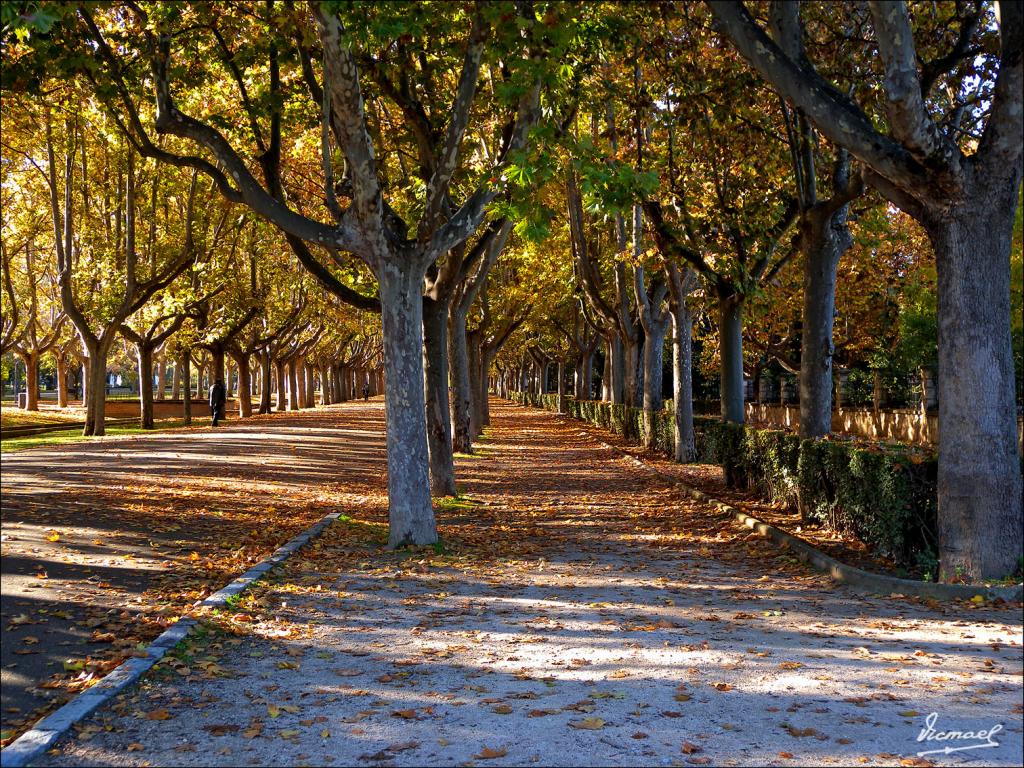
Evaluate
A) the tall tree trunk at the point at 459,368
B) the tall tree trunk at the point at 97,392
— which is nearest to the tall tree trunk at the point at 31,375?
the tall tree trunk at the point at 97,392

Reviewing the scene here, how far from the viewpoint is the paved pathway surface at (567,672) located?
4.46m

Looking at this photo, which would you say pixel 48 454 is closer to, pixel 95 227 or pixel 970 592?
pixel 95 227

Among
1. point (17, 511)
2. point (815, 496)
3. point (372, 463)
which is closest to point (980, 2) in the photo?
point (815, 496)

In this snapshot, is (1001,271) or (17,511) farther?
(17,511)

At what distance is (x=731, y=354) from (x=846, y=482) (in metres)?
8.28

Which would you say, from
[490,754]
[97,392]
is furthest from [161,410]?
[490,754]

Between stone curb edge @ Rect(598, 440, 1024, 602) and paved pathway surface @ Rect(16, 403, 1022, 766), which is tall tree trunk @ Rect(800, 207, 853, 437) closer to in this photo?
stone curb edge @ Rect(598, 440, 1024, 602)

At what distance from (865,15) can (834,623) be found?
8617 mm

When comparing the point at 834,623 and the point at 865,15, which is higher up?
the point at 865,15

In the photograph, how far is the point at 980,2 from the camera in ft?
31.1

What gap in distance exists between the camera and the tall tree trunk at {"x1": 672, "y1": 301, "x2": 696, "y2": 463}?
67.3ft

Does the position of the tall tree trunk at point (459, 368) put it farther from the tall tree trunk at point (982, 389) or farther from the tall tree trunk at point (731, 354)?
the tall tree trunk at point (982, 389)

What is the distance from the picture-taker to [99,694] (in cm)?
506

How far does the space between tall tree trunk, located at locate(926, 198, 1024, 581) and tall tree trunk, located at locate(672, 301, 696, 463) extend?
1231 centimetres
